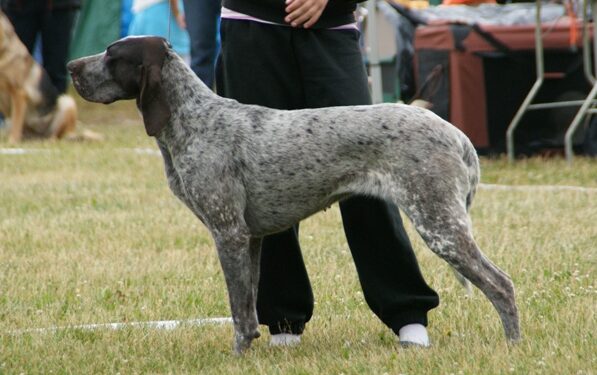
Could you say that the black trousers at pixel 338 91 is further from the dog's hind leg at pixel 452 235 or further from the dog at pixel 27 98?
the dog at pixel 27 98

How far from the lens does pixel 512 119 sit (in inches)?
419

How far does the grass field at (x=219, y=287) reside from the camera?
4.50 metres

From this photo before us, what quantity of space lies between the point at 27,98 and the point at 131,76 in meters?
9.27

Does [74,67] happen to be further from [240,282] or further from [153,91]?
[240,282]

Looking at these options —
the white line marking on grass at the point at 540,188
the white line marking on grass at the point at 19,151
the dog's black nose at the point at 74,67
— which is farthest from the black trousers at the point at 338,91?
the white line marking on grass at the point at 19,151

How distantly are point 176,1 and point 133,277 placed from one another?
31.6ft

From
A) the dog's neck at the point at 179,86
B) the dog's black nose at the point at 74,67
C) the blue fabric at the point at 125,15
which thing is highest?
the dog's black nose at the point at 74,67

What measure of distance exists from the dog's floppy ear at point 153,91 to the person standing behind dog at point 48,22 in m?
8.89

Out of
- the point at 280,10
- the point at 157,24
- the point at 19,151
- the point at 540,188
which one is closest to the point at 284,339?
the point at 280,10

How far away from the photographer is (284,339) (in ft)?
16.0

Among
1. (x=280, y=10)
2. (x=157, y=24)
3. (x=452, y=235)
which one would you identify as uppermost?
(x=280, y=10)

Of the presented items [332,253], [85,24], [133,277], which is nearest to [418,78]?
[332,253]

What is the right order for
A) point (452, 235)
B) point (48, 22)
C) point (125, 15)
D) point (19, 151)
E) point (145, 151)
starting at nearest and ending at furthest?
point (452, 235) < point (145, 151) < point (19, 151) < point (48, 22) < point (125, 15)

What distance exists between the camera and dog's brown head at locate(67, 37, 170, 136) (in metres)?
4.35
